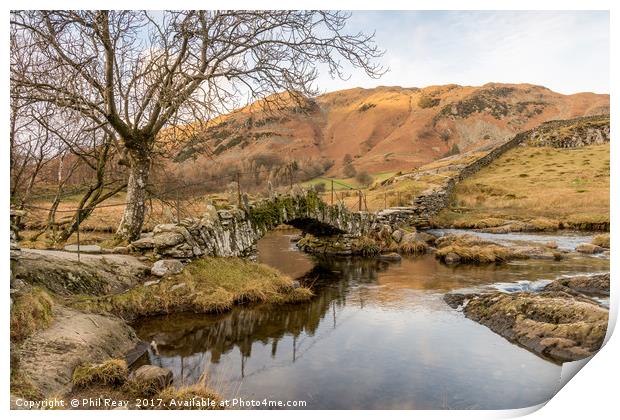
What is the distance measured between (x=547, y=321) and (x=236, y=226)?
7699mm

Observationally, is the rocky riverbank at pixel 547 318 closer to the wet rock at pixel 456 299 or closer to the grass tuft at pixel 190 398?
the wet rock at pixel 456 299

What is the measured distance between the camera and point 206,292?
1072cm

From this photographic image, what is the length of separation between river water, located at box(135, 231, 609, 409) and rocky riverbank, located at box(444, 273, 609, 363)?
11.9 inches

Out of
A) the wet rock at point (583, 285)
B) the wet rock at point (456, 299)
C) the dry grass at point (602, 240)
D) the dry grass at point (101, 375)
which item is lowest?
the wet rock at point (456, 299)

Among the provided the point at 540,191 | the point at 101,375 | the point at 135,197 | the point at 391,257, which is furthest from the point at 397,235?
the point at 101,375

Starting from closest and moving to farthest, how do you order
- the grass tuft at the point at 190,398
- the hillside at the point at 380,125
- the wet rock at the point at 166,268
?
1. the grass tuft at the point at 190,398
2. the wet rock at the point at 166,268
3. the hillside at the point at 380,125

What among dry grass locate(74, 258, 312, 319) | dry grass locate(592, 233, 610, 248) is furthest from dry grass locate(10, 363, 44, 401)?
dry grass locate(592, 233, 610, 248)

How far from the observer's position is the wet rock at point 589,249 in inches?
639

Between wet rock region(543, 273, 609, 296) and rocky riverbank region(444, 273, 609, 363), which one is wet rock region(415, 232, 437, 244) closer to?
wet rock region(543, 273, 609, 296)

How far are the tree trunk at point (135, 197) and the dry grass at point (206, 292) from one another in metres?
1.85

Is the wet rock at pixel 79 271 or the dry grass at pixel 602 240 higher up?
the wet rock at pixel 79 271

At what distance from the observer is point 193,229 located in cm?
1142

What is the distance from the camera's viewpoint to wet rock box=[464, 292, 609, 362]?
7867 millimetres

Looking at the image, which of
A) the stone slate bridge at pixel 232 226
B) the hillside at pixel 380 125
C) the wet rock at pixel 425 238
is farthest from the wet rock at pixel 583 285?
the wet rock at pixel 425 238
